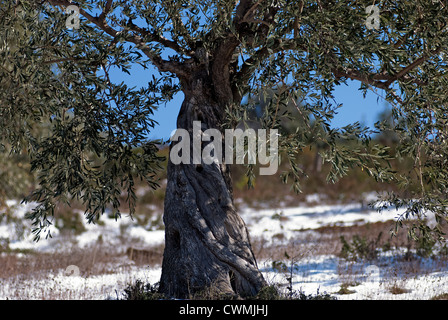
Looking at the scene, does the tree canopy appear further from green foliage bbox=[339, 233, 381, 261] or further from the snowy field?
green foliage bbox=[339, 233, 381, 261]

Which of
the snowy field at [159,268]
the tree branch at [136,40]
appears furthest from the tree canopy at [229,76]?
the snowy field at [159,268]

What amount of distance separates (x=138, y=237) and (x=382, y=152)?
1576 centimetres

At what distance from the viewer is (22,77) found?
870 cm

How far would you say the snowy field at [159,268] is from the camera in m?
11.3

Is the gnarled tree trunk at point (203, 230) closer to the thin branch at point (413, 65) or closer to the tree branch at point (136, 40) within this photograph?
the tree branch at point (136, 40)

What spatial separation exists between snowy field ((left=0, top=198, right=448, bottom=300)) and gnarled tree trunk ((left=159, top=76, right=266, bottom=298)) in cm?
103

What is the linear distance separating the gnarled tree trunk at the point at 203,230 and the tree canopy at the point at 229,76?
0.48 m

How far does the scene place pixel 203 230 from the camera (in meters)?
9.52

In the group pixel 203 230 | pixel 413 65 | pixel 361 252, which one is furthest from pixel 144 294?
pixel 361 252

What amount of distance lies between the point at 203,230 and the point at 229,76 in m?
3.30

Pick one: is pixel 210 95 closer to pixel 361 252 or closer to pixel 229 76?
pixel 229 76
